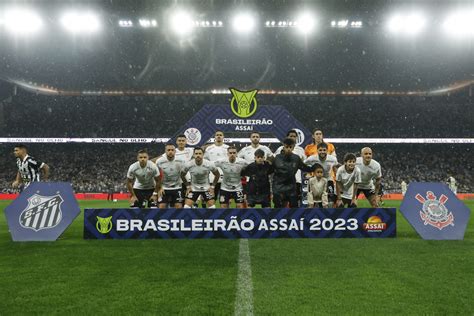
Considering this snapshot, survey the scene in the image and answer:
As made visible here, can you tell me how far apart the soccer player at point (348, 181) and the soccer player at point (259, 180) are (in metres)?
1.54

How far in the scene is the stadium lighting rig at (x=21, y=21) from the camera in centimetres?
2703

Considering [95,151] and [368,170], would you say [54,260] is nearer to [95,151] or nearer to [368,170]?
[368,170]

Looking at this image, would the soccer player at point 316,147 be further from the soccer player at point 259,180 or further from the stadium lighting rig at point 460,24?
the stadium lighting rig at point 460,24

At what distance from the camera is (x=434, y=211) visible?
303 inches

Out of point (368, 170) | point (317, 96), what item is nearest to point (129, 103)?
point (317, 96)

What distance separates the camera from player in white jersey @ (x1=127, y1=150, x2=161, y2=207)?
8.85 meters

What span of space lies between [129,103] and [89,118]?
11.8 ft

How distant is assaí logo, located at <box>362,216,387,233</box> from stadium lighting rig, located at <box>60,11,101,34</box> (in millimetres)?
25128

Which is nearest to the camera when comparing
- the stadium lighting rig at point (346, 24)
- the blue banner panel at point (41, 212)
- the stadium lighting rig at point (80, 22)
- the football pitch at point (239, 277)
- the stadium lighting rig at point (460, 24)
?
the football pitch at point (239, 277)

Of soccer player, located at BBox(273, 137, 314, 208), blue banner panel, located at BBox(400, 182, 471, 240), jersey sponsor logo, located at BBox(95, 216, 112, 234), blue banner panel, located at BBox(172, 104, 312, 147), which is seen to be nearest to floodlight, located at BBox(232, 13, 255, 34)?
blue banner panel, located at BBox(172, 104, 312, 147)

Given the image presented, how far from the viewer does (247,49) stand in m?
30.6

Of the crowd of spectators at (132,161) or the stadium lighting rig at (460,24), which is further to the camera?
the crowd of spectators at (132,161)

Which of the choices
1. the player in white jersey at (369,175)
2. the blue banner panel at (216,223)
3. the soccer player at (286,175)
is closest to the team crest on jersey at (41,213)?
the blue banner panel at (216,223)

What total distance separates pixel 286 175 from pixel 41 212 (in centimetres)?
472
